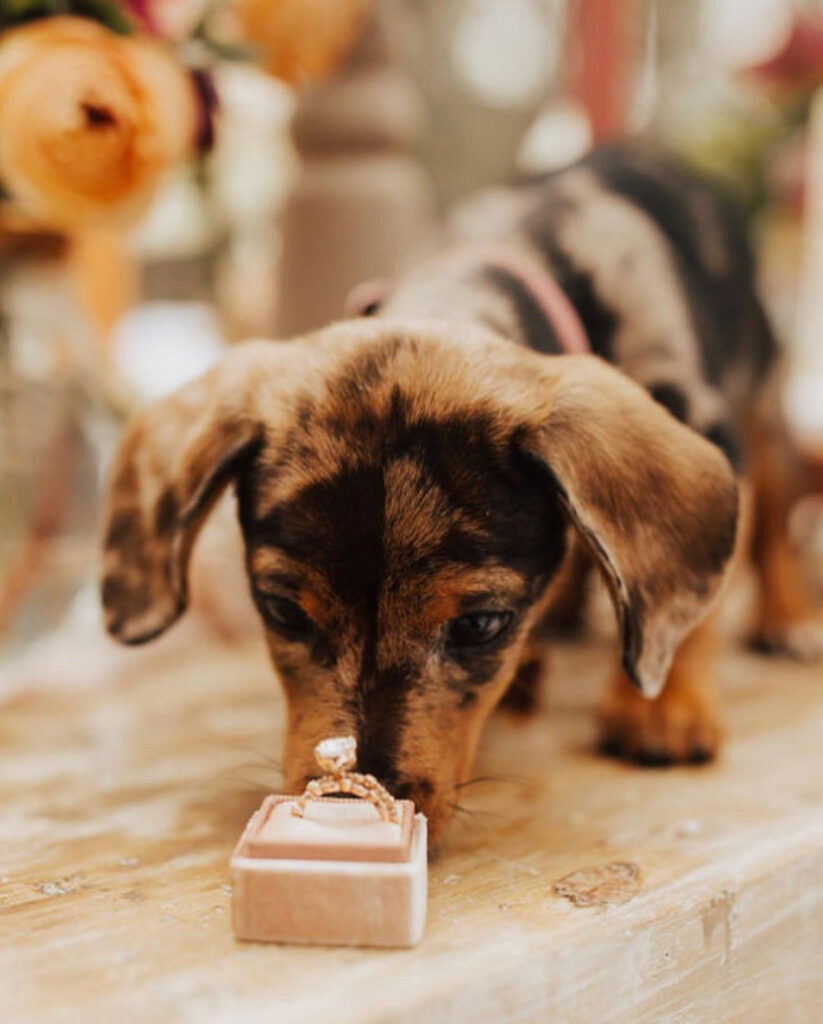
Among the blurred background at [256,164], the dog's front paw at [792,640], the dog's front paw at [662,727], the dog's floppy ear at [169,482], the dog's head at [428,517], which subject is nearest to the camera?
the dog's head at [428,517]

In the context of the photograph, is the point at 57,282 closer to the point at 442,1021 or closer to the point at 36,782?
the point at 36,782

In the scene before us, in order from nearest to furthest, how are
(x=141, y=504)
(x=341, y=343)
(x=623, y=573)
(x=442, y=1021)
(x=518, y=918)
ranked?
1. (x=442, y=1021)
2. (x=518, y=918)
3. (x=623, y=573)
4. (x=341, y=343)
5. (x=141, y=504)

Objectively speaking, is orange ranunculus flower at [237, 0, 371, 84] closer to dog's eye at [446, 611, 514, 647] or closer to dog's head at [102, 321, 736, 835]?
dog's head at [102, 321, 736, 835]

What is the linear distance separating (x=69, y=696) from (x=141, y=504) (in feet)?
1.87

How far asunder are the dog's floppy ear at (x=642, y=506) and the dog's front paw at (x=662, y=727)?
0.36m

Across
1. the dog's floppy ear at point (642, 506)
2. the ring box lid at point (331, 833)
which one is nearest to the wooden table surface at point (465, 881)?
the ring box lid at point (331, 833)

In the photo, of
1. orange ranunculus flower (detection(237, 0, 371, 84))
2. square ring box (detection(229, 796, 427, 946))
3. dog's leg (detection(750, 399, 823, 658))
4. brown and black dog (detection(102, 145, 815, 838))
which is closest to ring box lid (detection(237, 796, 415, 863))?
square ring box (detection(229, 796, 427, 946))

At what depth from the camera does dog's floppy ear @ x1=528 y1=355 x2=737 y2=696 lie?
4.87 feet

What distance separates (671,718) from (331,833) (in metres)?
0.85

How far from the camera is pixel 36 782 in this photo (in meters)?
1.74

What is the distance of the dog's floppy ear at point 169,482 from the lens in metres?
1.61

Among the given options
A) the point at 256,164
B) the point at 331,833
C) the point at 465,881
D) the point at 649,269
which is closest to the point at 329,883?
the point at 331,833

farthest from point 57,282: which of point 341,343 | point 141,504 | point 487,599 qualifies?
point 487,599

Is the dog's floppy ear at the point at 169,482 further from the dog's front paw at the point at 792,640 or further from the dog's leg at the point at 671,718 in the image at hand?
the dog's front paw at the point at 792,640
